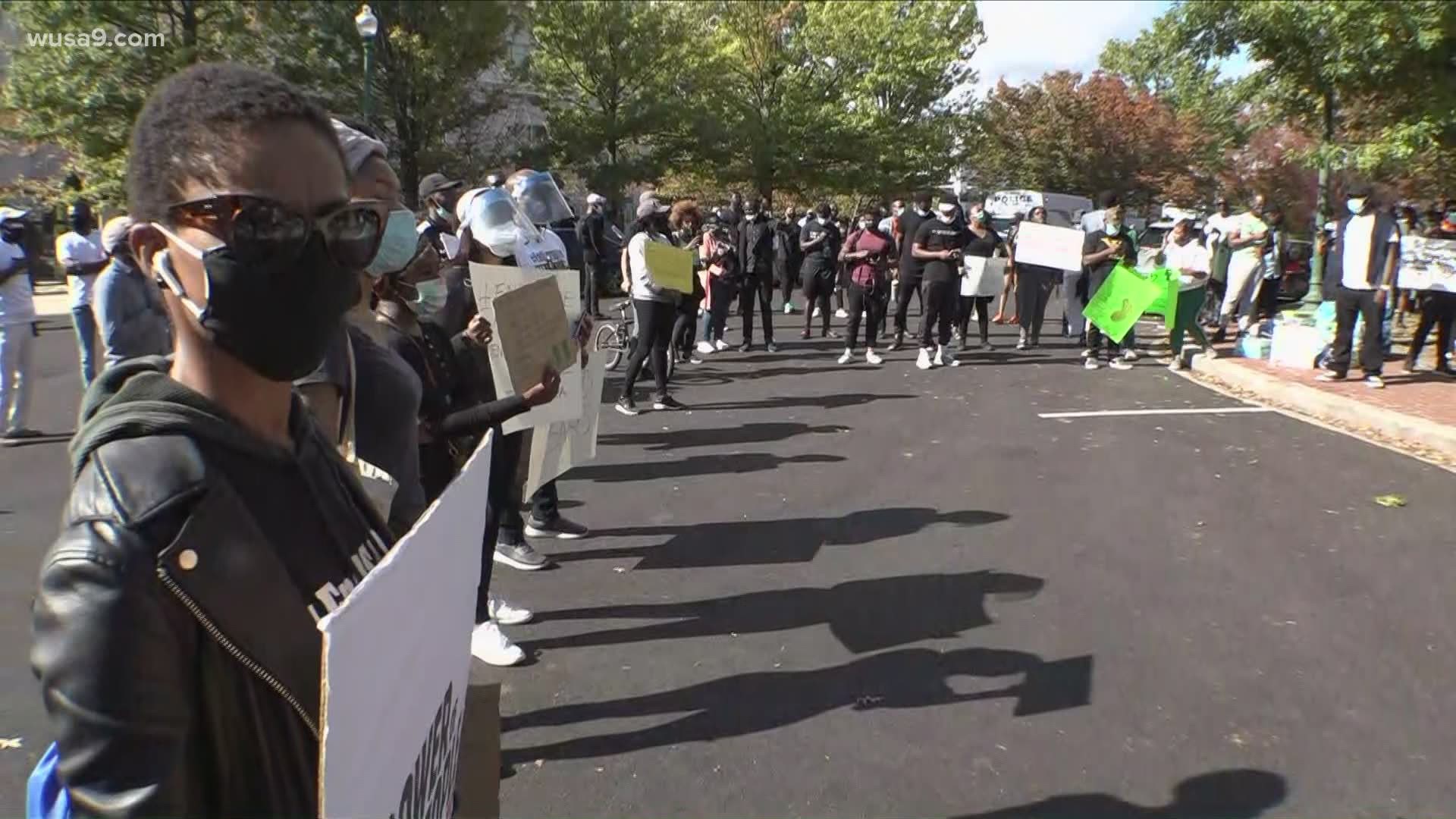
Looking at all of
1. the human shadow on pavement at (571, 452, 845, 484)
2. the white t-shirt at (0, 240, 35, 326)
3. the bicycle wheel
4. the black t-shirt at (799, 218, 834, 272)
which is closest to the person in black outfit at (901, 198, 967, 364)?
the black t-shirt at (799, 218, 834, 272)

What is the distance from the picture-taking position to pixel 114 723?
99cm

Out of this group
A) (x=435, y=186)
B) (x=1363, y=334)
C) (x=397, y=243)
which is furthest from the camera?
(x=1363, y=334)

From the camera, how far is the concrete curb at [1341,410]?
8.25m

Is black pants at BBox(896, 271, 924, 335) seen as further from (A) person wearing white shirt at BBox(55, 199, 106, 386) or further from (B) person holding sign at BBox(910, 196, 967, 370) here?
(A) person wearing white shirt at BBox(55, 199, 106, 386)

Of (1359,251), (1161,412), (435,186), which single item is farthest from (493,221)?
(1359,251)

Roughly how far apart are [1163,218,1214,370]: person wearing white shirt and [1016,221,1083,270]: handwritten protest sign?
3.85 ft

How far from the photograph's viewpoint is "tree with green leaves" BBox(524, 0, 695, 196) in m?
27.4

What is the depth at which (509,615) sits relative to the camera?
16.0 ft

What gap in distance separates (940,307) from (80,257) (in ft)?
28.4

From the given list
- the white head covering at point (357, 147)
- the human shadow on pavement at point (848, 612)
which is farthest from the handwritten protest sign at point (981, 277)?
the white head covering at point (357, 147)

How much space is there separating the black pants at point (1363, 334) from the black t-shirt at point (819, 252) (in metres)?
6.47

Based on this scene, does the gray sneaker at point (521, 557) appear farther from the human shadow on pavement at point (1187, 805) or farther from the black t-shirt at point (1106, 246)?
the black t-shirt at point (1106, 246)

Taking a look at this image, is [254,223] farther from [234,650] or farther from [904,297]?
[904,297]

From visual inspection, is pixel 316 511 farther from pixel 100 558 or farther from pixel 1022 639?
pixel 1022 639
